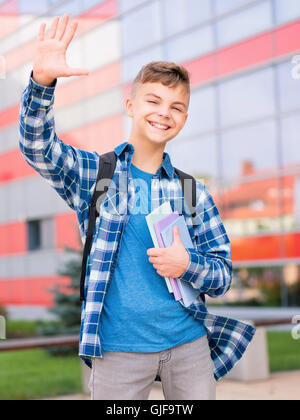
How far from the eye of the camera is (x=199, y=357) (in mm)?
2057

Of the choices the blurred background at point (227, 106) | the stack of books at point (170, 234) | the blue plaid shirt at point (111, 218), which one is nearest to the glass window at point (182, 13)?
the blurred background at point (227, 106)

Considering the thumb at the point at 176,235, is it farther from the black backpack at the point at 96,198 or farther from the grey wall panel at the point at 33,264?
the grey wall panel at the point at 33,264

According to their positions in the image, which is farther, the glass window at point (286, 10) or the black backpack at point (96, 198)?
the glass window at point (286, 10)

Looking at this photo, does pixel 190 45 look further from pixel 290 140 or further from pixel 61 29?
pixel 61 29

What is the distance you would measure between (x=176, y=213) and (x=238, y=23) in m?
11.8

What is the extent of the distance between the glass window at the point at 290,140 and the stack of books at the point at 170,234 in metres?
10.5

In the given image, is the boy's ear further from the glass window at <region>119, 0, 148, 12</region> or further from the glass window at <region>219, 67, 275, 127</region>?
the glass window at <region>119, 0, 148, 12</region>

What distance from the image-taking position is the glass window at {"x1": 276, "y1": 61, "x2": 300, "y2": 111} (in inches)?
474

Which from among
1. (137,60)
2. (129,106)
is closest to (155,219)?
(129,106)

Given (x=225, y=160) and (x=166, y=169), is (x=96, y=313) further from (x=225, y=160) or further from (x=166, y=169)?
(x=225, y=160)

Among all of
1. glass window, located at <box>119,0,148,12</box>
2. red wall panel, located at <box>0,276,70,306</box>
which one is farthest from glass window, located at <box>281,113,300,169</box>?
red wall panel, located at <box>0,276,70,306</box>

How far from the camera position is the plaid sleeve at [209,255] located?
80.0 inches

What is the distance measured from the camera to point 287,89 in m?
12.2

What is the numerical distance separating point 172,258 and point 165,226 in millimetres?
112
